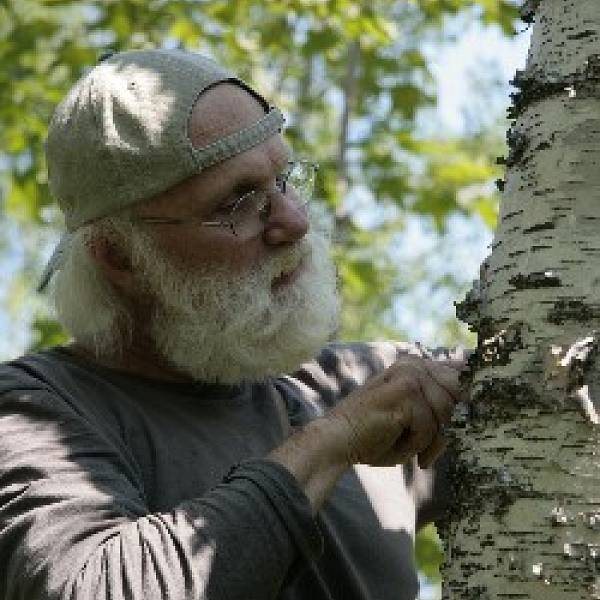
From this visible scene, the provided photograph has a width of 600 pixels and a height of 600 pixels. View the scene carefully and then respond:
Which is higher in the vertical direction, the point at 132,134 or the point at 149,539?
the point at 132,134

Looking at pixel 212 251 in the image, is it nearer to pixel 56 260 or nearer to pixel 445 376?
pixel 56 260

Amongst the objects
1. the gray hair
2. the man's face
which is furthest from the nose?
the gray hair

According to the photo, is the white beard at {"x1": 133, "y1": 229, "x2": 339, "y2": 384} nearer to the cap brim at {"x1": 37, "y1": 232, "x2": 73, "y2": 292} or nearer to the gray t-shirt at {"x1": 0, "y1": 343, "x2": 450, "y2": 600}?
the gray t-shirt at {"x1": 0, "y1": 343, "x2": 450, "y2": 600}

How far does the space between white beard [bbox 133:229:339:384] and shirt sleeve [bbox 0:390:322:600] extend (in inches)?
24.1

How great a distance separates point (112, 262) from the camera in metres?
3.10

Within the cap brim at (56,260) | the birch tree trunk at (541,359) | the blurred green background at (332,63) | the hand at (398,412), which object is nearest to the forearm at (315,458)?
the hand at (398,412)

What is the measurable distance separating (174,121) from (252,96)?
0.23 meters

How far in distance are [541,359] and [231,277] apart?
1.21m

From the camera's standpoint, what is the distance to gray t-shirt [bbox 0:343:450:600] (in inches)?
82.7

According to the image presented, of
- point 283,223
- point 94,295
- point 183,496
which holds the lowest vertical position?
point 183,496

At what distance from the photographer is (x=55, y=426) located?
2.48m

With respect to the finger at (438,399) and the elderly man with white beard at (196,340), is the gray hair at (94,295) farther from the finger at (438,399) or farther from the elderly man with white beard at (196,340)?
the finger at (438,399)

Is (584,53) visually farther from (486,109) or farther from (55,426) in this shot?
(486,109)

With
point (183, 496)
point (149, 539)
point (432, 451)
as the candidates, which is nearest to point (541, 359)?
point (432, 451)
